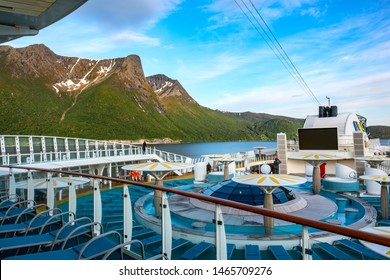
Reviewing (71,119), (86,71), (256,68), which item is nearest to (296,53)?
(256,68)

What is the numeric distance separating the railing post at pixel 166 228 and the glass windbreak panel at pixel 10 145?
43.4ft

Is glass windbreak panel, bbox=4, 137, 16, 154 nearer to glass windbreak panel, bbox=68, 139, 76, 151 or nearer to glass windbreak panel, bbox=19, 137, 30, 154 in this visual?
glass windbreak panel, bbox=19, 137, 30, 154

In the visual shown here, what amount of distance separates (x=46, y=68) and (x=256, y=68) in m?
132

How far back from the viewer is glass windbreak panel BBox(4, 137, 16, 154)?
13320 mm

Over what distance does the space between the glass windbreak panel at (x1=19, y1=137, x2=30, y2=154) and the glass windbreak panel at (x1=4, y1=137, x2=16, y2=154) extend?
1.29ft

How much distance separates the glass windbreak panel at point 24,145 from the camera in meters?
14.2

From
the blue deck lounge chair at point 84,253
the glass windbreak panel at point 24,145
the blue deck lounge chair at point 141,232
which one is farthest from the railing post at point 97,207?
the glass windbreak panel at point 24,145

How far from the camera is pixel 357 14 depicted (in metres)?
21.3

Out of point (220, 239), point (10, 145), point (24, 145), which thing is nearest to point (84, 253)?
point (220, 239)

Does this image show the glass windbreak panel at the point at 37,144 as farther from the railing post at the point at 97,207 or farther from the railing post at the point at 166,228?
the railing post at the point at 166,228

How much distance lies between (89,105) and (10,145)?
10313 centimetres

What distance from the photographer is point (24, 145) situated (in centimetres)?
1438

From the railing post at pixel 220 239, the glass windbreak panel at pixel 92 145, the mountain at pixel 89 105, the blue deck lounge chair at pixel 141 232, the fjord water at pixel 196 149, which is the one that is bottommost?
the fjord water at pixel 196 149
